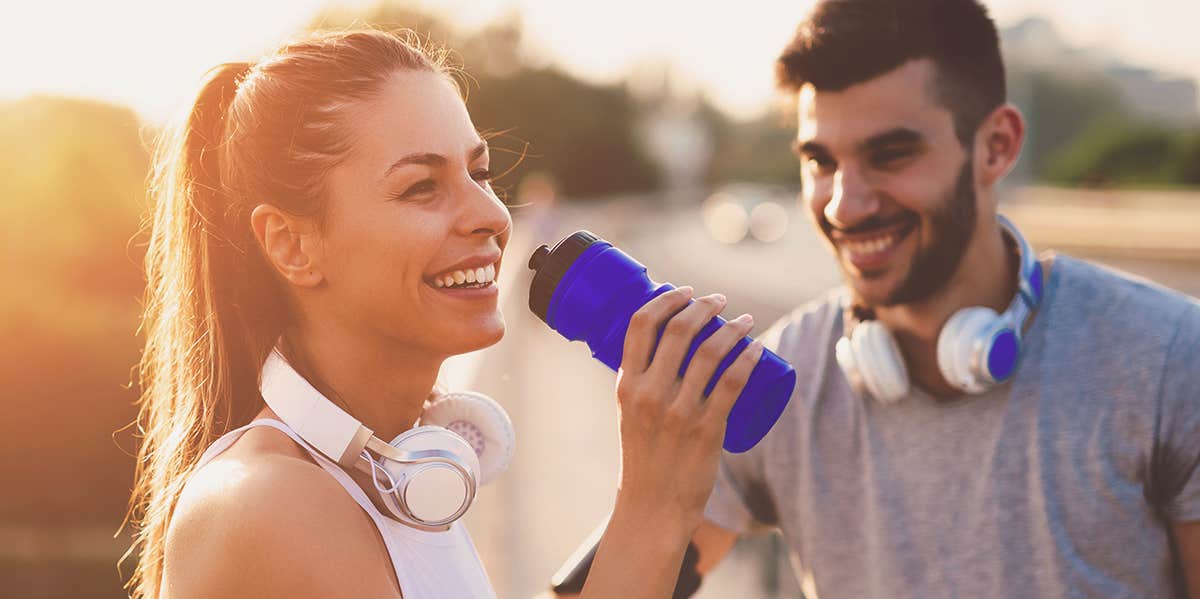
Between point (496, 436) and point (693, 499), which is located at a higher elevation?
point (693, 499)

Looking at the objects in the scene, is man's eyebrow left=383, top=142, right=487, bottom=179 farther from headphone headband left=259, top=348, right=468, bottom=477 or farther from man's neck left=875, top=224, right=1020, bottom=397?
man's neck left=875, top=224, right=1020, bottom=397

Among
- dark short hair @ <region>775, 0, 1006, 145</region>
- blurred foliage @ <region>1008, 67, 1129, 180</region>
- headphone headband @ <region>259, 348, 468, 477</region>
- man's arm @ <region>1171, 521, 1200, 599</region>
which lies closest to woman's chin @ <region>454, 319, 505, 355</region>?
headphone headband @ <region>259, 348, 468, 477</region>

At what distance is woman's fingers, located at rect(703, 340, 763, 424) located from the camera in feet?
6.91

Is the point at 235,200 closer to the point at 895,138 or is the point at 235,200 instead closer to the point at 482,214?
the point at 482,214

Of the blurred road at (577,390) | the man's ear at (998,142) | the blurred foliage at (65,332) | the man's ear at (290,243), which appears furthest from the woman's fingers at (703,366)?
the blurred foliage at (65,332)

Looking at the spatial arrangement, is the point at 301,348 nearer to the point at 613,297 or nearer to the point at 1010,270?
the point at 613,297

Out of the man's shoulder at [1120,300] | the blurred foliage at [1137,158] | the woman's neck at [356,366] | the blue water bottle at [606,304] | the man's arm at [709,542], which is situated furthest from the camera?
the blurred foliage at [1137,158]

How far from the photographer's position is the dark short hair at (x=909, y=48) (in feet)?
10.4

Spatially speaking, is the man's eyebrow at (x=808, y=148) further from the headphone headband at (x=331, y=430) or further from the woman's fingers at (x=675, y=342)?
the headphone headband at (x=331, y=430)

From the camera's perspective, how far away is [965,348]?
9.45 feet

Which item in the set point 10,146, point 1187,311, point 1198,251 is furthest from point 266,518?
point 1198,251

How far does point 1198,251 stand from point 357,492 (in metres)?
22.2

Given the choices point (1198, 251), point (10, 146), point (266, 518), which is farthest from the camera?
point (1198, 251)

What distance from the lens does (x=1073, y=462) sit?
9.23 feet
